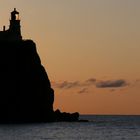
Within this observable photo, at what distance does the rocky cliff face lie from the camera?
458ft

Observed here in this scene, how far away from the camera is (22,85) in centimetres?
14138

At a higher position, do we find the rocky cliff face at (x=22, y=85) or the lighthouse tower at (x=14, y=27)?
the lighthouse tower at (x=14, y=27)

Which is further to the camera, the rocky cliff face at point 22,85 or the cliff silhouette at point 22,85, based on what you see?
the rocky cliff face at point 22,85

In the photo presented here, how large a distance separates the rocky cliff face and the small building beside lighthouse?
3.88 metres

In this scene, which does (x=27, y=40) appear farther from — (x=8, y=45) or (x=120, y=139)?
(x=120, y=139)

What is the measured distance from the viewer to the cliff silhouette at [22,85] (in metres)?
140

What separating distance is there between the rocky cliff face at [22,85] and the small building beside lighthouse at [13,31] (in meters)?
3.88

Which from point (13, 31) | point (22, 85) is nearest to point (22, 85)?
point (22, 85)

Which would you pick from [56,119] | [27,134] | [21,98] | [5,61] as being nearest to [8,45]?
[5,61]

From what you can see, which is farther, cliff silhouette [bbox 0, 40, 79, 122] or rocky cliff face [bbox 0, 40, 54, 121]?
rocky cliff face [bbox 0, 40, 54, 121]

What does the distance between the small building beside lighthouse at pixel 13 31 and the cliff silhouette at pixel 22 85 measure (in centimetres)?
361

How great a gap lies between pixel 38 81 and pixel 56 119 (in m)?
20.4

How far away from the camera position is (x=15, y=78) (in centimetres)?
14175

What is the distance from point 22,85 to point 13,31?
51.7ft
